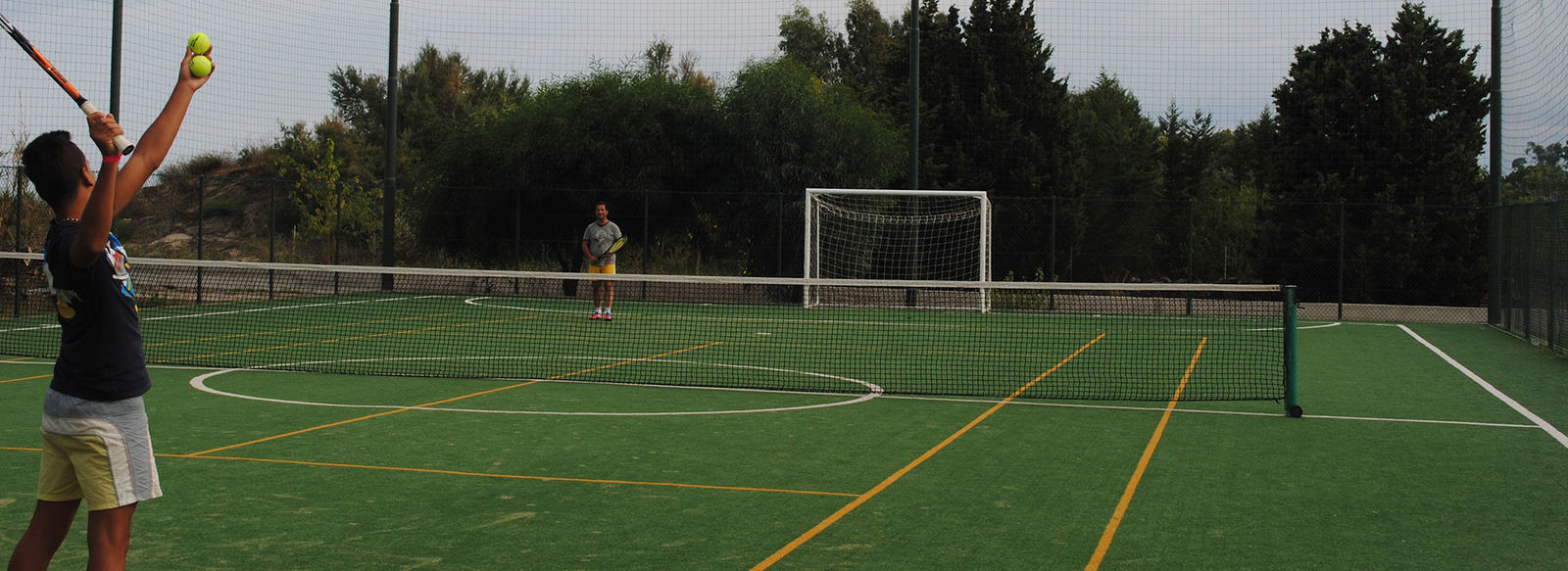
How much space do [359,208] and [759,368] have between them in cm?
2957

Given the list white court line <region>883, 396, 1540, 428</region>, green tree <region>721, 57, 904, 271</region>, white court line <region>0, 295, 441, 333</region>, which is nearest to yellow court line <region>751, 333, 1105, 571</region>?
white court line <region>883, 396, 1540, 428</region>

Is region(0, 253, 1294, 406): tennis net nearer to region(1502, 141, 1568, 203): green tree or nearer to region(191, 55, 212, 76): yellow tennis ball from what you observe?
region(1502, 141, 1568, 203): green tree

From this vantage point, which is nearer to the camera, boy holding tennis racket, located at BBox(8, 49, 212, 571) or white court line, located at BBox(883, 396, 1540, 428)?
boy holding tennis racket, located at BBox(8, 49, 212, 571)

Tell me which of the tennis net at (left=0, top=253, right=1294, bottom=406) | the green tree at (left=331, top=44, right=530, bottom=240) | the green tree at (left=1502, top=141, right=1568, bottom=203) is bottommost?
the tennis net at (left=0, top=253, right=1294, bottom=406)

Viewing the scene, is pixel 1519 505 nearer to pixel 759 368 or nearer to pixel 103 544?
pixel 103 544

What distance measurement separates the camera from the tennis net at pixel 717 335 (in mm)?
11914

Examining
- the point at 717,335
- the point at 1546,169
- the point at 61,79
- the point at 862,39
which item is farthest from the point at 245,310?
the point at 862,39

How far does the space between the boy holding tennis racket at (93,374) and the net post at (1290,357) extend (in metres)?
8.00

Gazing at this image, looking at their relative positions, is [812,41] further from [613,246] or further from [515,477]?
[515,477]

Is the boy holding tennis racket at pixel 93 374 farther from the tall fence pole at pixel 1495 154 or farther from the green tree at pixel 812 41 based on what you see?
the green tree at pixel 812 41

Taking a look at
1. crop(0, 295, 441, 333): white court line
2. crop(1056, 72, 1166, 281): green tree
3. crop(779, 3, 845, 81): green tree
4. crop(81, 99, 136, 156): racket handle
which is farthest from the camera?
crop(779, 3, 845, 81): green tree

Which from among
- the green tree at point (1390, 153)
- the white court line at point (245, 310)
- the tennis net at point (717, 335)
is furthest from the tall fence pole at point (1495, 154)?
the white court line at point (245, 310)

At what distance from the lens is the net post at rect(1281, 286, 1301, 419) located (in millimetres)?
9661


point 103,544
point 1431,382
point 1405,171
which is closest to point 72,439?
point 103,544
